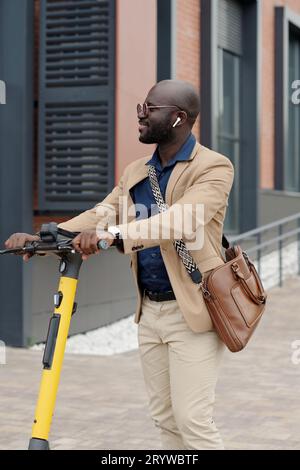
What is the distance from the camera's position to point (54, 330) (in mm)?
3475

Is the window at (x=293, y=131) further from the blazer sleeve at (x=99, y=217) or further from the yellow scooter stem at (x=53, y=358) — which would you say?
the yellow scooter stem at (x=53, y=358)

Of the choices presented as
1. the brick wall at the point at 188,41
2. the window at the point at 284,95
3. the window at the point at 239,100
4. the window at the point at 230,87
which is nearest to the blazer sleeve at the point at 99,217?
the brick wall at the point at 188,41

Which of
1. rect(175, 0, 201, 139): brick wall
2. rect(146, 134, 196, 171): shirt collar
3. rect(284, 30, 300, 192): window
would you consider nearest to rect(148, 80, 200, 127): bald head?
rect(146, 134, 196, 171): shirt collar

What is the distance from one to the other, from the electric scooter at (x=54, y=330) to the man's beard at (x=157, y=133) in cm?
59

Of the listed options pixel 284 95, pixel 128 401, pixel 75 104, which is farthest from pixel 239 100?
pixel 128 401

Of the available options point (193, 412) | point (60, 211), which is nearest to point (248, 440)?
point (193, 412)

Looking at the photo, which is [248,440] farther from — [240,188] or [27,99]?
[240,188]

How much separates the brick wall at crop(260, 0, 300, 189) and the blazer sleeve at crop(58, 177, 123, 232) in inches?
543

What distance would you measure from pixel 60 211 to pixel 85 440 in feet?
15.2

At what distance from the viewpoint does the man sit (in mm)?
3814

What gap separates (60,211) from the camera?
33.5 feet

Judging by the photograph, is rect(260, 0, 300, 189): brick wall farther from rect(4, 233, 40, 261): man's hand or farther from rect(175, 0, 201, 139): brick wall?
rect(4, 233, 40, 261): man's hand

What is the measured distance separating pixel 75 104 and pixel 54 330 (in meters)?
6.94

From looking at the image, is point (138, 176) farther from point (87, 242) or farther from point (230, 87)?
point (230, 87)
